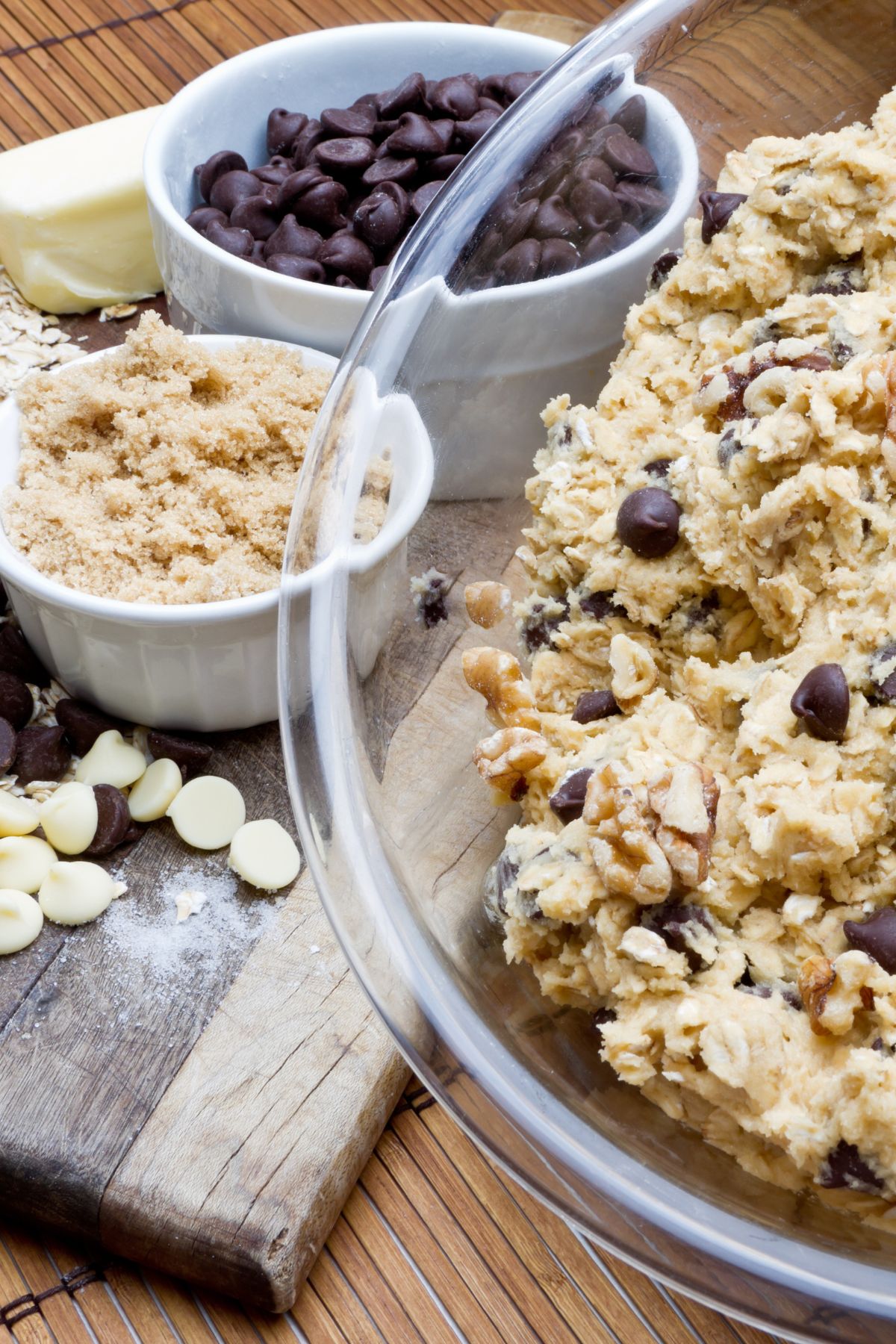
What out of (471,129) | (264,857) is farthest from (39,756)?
(471,129)

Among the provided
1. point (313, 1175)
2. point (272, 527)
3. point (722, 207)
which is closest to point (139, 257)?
point (272, 527)

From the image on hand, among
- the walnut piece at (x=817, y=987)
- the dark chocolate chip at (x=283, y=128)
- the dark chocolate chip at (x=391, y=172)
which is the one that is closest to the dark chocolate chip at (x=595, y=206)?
the dark chocolate chip at (x=391, y=172)

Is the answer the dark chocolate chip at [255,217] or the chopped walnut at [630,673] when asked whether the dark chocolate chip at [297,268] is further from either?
the chopped walnut at [630,673]

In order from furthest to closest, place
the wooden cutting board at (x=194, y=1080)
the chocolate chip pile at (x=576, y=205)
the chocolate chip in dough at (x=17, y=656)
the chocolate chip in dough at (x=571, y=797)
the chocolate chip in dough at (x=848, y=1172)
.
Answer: the chocolate chip in dough at (x=17, y=656)
the chocolate chip pile at (x=576, y=205)
the wooden cutting board at (x=194, y=1080)
the chocolate chip in dough at (x=571, y=797)
the chocolate chip in dough at (x=848, y=1172)

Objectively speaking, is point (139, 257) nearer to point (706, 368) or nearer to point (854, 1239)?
point (706, 368)

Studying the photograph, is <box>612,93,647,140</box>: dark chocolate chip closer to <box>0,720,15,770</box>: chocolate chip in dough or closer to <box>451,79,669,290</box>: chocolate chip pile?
<box>451,79,669,290</box>: chocolate chip pile

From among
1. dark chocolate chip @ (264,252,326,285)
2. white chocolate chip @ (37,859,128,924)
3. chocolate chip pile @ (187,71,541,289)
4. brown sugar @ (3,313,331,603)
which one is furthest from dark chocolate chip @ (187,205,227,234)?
white chocolate chip @ (37,859,128,924)
